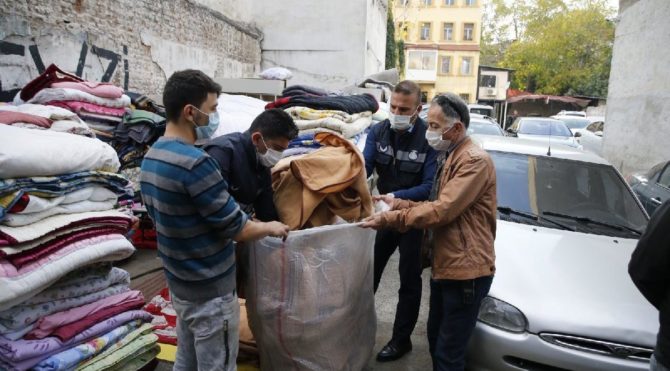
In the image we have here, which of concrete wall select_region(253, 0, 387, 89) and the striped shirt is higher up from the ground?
concrete wall select_region(253, 0, 387, 89)

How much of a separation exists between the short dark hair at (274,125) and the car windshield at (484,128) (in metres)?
8.43

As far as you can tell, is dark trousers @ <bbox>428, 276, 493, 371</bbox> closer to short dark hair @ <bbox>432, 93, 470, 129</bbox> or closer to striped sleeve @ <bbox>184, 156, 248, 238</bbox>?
short dark hair @ <bbox>432, 93, 470, 129</bbox>

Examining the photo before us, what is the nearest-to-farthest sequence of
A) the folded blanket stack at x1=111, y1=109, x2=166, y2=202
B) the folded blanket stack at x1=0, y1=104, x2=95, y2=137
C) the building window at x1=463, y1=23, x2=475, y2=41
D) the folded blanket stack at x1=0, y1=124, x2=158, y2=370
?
the folded blanket stack at x1=0, y1=124, x2=158, y2=370, the folded blanket stack at x1=0, y1=104, x2=95, y2=137, the folded blanket stack at x1=111, y1=109, x2=166, y2=202, the building window at x1=463, y1=23, x2=475, y2=41

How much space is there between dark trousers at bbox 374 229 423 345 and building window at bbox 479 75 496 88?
38489 millimetres

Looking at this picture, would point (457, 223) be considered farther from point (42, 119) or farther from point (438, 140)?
point (42, 119)

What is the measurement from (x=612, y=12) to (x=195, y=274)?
129 feet

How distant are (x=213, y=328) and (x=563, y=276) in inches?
81.4

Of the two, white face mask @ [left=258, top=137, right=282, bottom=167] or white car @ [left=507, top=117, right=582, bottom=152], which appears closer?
white face mask @ [left=258, top=137, right=282, bottom=167]

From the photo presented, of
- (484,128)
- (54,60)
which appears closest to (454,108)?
(54,60)

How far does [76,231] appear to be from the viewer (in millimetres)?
2166

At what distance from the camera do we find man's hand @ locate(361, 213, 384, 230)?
88.4 inches

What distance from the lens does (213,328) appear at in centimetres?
189

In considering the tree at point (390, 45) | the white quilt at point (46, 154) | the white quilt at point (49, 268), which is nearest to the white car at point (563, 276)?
the white quilt at point (49, 268)

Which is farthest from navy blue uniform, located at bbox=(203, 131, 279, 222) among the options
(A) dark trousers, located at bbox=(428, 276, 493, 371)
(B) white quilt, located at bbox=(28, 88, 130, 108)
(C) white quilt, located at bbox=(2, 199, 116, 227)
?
(B) white quilt, located at bbox=(28, 88, 130, 108)
